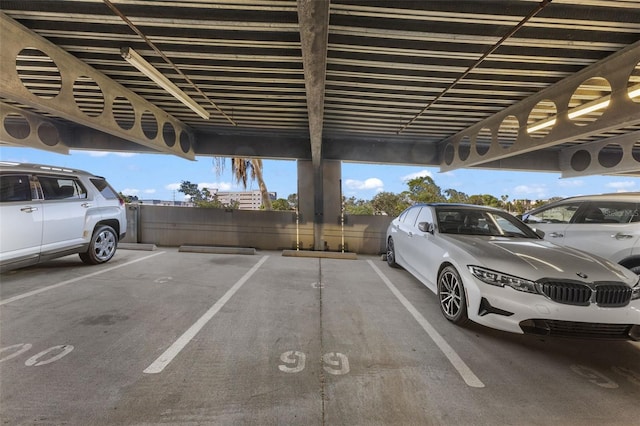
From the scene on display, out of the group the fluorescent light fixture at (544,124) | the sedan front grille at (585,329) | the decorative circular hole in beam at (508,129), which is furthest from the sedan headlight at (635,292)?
the decorative circular hole in beam at (508,129)

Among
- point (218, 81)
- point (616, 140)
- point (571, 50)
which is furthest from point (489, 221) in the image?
point (616, 140)

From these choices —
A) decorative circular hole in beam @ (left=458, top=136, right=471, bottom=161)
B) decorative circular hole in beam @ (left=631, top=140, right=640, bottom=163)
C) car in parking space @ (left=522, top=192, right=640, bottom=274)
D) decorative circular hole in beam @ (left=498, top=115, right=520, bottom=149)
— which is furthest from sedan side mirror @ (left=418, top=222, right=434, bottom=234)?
decorative circular hole in beam @ (left=631, top=140, right=640, bottom=163)

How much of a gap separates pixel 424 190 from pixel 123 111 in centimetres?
1106

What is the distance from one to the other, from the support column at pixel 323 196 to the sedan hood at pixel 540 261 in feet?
21.1

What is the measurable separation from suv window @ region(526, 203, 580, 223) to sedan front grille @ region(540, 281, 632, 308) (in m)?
2.79

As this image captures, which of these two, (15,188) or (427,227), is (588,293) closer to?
(427,227)

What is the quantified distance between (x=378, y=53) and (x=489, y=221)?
10.3ft

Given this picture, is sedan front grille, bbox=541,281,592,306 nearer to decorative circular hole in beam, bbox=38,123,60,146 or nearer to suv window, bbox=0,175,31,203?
suv window, bbox=0,175,31,203

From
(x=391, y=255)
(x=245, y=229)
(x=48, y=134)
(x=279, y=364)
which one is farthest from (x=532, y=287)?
(x=48, y=134)

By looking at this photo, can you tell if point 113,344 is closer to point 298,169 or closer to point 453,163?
point 298,169

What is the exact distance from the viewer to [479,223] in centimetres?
439

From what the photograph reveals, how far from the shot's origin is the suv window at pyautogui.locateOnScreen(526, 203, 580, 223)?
501 centimetres

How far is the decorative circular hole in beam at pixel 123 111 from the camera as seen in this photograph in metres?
6.77

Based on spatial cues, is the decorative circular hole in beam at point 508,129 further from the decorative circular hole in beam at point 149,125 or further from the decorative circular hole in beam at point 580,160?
the decorative circular hole in beam at point 149,125
